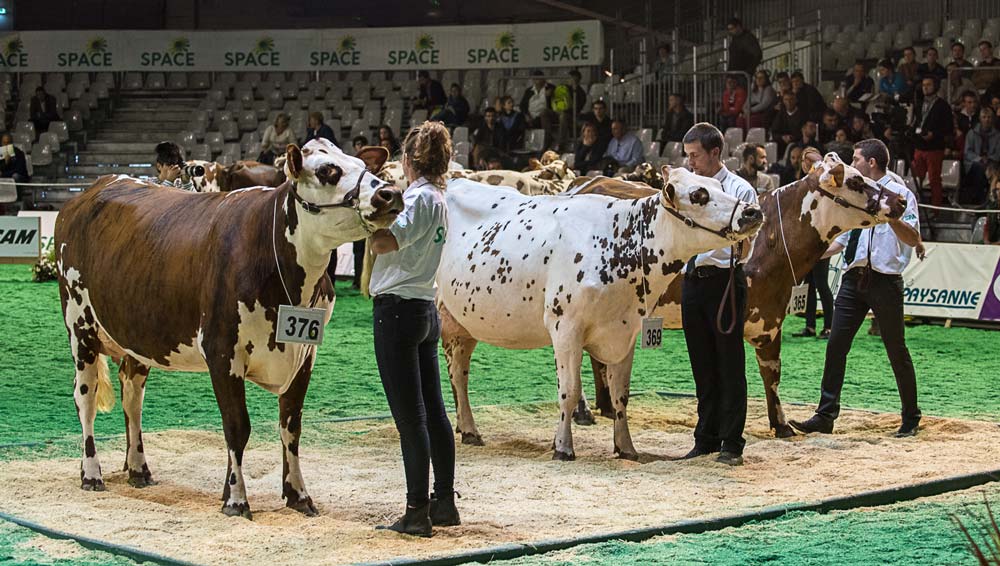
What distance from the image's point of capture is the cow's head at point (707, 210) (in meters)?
7.75

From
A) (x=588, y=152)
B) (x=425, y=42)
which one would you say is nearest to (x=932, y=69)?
(x=588, y=152)

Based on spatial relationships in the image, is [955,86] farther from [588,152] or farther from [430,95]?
[430,95]

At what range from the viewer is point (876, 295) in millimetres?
9211

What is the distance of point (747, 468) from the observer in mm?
8070

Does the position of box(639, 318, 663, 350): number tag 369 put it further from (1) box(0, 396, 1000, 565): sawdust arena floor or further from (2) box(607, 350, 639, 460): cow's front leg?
(1) box(0, 396, 1000, 565): sawdust arena floor

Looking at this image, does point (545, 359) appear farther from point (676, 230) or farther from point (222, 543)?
point (222, 543)

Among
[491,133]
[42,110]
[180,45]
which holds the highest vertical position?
[180,45]

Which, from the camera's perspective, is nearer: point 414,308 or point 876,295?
point 414,308

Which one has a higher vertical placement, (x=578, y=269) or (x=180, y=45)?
(x=180, y=45)

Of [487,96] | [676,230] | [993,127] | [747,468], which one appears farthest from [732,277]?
[487,96]

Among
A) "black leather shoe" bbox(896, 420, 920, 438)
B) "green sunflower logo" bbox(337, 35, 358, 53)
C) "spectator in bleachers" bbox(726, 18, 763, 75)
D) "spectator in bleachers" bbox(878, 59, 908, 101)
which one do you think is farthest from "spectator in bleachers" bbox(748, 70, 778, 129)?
"black leather shoe" bbox(896, 420, 920, 438)

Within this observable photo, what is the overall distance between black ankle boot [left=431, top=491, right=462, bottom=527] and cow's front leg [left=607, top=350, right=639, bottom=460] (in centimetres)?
217

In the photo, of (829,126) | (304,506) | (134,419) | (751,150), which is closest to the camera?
(304,506)

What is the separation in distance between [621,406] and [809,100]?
13851 millimetres
